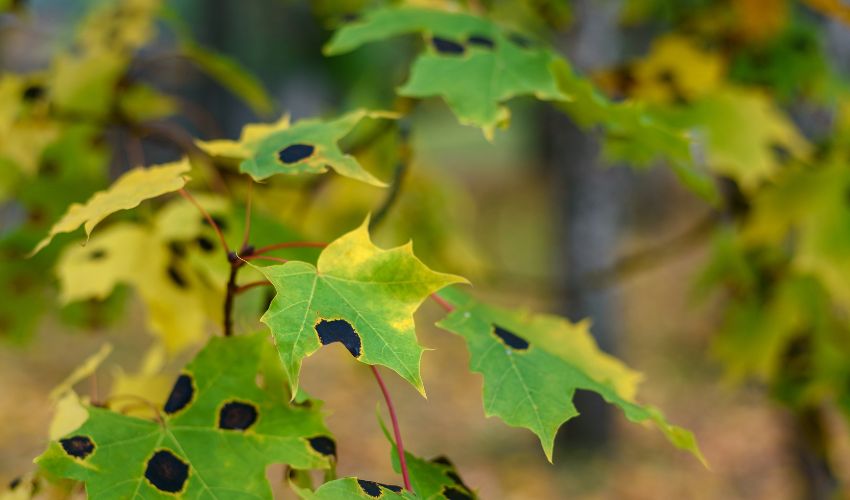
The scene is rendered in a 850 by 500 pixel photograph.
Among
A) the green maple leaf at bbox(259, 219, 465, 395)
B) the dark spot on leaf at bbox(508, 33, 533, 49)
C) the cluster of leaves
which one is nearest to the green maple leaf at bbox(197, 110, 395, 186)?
the green maple leaf at bbox(259, 219, 465, 395)

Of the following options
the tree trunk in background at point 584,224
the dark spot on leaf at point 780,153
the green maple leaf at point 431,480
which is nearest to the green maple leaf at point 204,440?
the green maple leaf at point 431,480

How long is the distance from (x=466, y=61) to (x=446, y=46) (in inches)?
2.1

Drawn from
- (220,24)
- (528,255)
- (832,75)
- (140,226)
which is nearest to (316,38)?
(220,24)

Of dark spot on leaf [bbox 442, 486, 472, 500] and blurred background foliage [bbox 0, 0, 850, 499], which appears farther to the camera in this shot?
blurred background foliage [bbox 0, 0, 850, 499]

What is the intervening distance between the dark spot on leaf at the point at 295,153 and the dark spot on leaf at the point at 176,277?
0.51 meters

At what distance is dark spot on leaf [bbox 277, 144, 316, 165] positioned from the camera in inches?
41.1

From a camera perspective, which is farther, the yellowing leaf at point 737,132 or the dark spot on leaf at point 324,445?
the yellowing leaf at point 737,132

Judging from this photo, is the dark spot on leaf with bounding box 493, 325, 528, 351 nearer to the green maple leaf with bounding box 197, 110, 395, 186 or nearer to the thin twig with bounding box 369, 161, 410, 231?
the green maple leaf with bounding box 197, 110, 395, 186

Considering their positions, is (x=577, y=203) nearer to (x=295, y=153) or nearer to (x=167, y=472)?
(x=295, y=153)

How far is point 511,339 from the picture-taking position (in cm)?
107

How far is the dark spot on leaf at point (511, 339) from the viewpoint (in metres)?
1.05

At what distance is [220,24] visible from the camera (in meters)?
8.14

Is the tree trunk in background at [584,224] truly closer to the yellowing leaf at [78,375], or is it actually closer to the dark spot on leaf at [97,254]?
the dark spot on leaf at [97,254]

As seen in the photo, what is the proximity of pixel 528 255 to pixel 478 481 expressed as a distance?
19.5 feet
